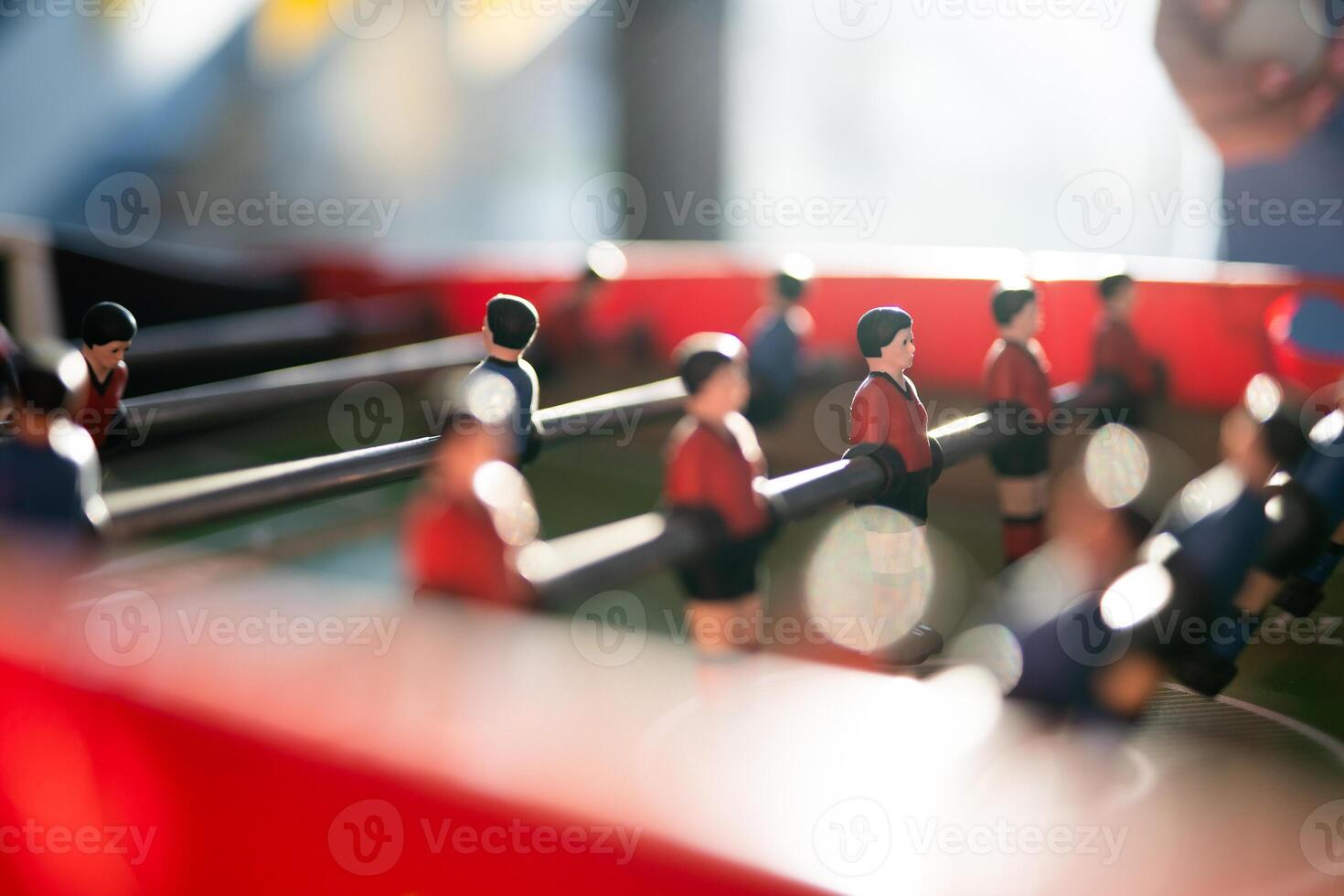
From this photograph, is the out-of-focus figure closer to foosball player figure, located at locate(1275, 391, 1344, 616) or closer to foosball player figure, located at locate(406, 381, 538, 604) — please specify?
foosball player figure, located at locate(1275, 391, 1344, 616)

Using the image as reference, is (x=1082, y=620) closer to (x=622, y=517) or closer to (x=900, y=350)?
(x=900, y=350)

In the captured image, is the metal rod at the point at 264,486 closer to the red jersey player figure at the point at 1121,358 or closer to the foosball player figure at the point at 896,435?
the foosball player figure at the point at 896,435

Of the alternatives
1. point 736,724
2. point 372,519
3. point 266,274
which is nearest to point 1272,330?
point 736,724

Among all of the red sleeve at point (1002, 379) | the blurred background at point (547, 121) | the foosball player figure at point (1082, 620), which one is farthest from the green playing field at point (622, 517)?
the blurred background at point (547, 121)

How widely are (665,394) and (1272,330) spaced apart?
0.61 m

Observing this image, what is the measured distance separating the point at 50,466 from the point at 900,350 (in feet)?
1.25

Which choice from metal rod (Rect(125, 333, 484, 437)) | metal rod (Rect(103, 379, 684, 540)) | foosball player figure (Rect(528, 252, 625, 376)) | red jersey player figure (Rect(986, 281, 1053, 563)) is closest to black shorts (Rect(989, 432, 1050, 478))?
red jersey player figure (Rect(986, 281, 1053, 563))

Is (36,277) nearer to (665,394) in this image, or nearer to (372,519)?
(372,519)

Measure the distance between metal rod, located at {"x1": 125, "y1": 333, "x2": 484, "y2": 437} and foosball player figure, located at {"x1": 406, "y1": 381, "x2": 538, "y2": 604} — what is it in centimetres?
30

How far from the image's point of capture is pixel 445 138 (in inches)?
236

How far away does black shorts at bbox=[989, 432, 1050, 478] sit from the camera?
0.62 meters

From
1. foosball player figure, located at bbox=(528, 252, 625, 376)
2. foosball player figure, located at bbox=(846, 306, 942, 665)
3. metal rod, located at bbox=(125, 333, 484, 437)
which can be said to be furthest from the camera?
foosball player figure, located at bbox=(528, 252, 625, 376)

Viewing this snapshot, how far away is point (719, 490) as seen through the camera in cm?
49

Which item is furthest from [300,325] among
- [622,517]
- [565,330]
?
[622,517]
